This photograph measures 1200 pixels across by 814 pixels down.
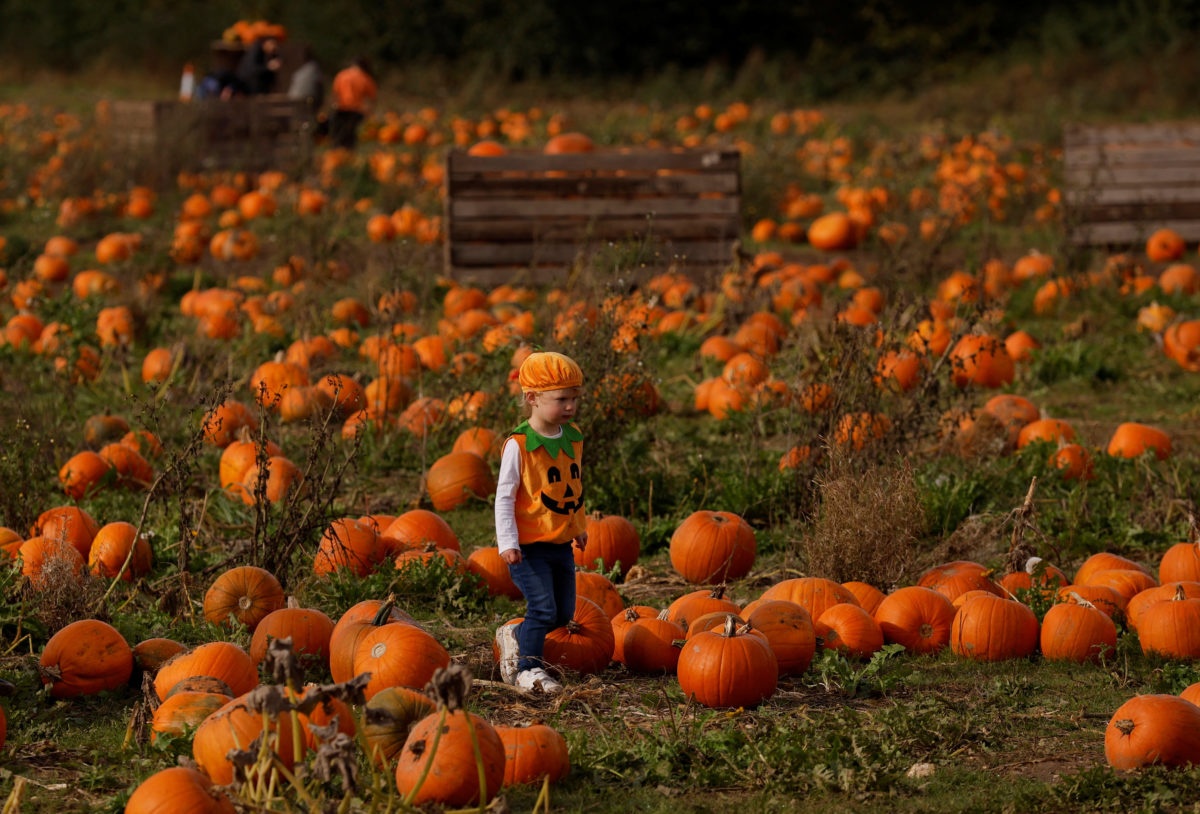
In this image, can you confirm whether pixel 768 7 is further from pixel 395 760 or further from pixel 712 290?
pixel 395 760

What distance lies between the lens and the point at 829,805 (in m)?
4.00

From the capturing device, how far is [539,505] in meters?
5.01

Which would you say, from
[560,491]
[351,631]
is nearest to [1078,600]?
[560,491]

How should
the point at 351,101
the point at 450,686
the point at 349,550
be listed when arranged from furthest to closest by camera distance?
1. the point at 351,101
2. the point at 349,550
3. the point at 450,686

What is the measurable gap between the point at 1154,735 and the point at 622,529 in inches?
109

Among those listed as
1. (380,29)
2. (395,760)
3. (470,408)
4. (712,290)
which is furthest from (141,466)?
(380,29)

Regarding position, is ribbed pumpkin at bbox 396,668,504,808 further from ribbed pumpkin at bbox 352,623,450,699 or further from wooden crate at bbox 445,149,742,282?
wooden crate at bbox 445,149,742,282

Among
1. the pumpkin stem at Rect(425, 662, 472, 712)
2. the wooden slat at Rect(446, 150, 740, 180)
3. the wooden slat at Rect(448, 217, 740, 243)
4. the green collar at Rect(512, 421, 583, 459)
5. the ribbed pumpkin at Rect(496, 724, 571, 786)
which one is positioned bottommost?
the ribbed pumpkin at Rect(496, 724, 571, 786)

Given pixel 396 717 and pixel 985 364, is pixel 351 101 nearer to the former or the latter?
pixel 985 364

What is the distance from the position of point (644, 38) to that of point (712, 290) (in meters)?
22.1

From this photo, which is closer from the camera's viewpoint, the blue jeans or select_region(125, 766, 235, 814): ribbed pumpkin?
select_region(125, 766, 235, 814): ribbed pumpkin

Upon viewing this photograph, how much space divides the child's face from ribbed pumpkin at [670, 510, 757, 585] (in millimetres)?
1526

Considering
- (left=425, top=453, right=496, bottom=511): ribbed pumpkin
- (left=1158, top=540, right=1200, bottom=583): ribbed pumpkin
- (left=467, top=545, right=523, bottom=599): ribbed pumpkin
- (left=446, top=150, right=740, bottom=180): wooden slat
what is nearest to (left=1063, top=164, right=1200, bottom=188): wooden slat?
(left=446, top=150, right=740, bottom=180): wooden slat

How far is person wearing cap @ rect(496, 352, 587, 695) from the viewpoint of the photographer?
4926 mm
